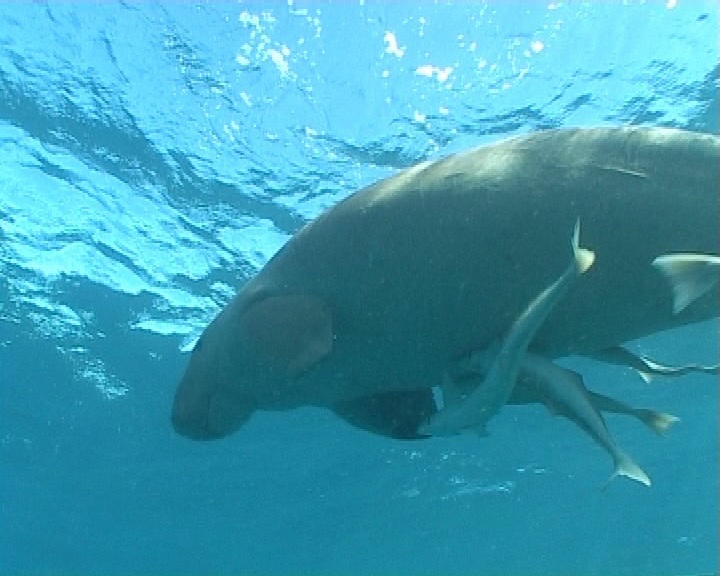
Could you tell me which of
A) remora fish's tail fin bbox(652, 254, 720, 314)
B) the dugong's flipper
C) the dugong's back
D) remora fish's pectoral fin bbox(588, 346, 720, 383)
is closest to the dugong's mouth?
the dugong's back

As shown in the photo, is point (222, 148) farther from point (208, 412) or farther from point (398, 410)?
point (398, 410)

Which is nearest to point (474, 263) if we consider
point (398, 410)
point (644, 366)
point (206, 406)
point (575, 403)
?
point (575, 403)

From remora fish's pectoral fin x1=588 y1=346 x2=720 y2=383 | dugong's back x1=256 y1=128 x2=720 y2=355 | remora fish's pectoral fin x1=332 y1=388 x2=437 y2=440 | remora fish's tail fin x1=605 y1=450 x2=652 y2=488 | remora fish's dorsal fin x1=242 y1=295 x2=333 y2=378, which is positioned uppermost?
dugong's back x1=256 y1=128 x2=720 y2=355

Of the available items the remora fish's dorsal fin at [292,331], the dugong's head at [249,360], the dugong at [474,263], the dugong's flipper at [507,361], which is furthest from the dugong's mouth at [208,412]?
the dugong's flipper at [507,361]

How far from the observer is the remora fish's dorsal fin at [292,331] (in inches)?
163

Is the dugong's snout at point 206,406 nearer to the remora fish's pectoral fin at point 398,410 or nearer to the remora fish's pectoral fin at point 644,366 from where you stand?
the remora fish's pectoral fin at point 398,410

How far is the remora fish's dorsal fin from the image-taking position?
13.6ft

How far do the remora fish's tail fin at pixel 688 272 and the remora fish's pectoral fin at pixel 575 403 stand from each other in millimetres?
650

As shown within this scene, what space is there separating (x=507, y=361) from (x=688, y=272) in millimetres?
888

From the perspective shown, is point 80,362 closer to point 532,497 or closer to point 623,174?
point 623,174

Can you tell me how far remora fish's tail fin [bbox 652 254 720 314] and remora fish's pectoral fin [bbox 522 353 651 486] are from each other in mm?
650

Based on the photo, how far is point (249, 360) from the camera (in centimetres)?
446

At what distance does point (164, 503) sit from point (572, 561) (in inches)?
1620

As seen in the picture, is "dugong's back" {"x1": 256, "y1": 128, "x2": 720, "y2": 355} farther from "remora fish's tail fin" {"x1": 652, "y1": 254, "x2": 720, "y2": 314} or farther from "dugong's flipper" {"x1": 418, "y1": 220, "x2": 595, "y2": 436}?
"remora fish's tail fin" {"x1": 652, "y1": 254, "x2": 720, "y2": 314}
